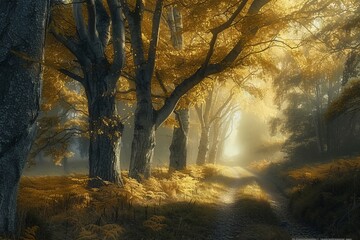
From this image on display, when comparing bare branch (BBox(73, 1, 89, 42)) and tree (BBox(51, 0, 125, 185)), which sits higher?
bare branch (BBox(73, 1, 89, 42))

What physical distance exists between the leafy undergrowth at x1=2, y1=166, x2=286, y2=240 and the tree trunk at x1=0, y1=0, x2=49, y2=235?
91 centimetres

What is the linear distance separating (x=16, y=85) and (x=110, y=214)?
4271mm

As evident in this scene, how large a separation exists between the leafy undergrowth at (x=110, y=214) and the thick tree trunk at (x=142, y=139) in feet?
3.62

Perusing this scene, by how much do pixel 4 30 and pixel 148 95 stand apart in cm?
739

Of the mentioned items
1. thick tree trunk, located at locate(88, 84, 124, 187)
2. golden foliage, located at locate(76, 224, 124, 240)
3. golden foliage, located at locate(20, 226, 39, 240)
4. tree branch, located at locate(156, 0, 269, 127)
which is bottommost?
golden foliage, located at locate(76, 224, 124, 240)

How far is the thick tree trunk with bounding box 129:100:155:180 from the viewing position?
11.9 m

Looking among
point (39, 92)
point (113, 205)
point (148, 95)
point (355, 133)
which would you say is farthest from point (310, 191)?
point (355, 133)

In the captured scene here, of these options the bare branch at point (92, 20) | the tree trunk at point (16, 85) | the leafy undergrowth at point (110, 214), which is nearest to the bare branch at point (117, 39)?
the bare branch at point (92, 20)

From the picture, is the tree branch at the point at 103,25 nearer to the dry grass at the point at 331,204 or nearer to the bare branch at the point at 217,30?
the bare branch at the point at 217,30

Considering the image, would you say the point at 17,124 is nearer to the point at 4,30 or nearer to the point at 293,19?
the point at 4,30

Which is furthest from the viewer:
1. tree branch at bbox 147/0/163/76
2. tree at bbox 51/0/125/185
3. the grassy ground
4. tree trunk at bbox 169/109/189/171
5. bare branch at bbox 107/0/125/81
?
tree trunk at bbox 169/109/189/171

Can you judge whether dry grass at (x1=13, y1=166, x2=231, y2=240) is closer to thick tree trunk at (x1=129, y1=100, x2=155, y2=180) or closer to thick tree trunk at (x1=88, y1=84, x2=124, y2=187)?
thick tree trunk at (x1=88, y1=84, x2=124, y2=187)

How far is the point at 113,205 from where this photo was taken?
27.0 ft

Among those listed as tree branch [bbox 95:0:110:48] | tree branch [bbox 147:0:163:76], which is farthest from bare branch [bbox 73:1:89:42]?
tree branch [bbox 147:0:163:76]
